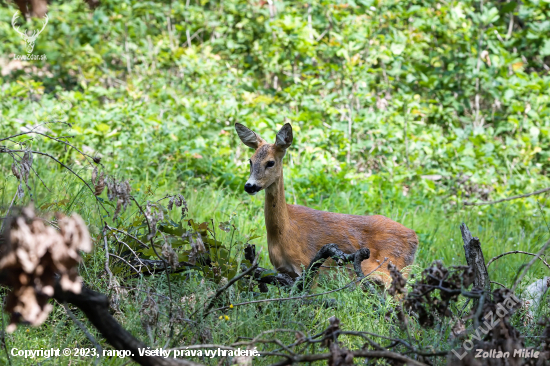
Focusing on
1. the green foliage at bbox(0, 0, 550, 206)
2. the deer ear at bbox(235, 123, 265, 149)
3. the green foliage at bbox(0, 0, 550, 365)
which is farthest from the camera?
the green foliage at bbox(0, 0, 550, 206)

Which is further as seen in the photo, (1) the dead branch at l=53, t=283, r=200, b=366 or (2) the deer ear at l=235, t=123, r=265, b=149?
(2) the deer ear at l=235, t=123, r=265, b=149

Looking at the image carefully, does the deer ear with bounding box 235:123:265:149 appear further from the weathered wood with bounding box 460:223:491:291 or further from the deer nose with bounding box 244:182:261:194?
the weathered wood with bounding box 460:223:491:291

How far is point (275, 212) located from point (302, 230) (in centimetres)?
31

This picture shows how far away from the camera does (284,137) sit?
438 centimetres

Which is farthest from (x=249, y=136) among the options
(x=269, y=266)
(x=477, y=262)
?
(x=477, y=262)

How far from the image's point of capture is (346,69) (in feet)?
24.9

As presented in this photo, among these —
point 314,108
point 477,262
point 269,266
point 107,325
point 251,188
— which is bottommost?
point 269,266

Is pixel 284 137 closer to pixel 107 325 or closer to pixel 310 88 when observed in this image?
pixel 107 325

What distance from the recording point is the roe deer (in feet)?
13.5

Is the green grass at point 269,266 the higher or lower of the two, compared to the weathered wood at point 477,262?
lower

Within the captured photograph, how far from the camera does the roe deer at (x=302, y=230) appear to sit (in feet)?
13.5

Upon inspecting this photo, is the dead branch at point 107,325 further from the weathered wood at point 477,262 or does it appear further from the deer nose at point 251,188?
the deer nose at point 251,188

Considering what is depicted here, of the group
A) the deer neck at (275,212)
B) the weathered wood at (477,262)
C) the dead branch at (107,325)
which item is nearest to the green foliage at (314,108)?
the deer neck at (275,212)

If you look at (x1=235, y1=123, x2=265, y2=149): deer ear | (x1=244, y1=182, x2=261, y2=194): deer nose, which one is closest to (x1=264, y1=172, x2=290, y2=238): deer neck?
(x1=244, y1=182, x2=261, y2=194): deer nose
